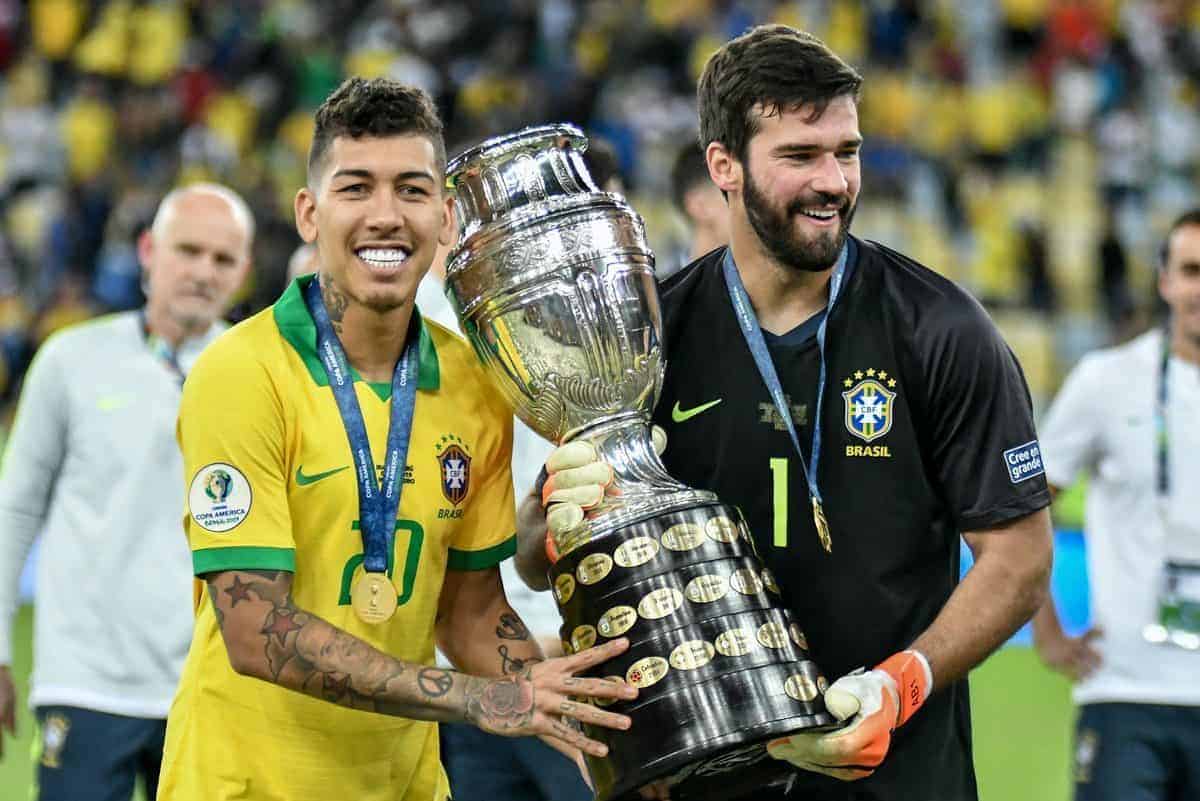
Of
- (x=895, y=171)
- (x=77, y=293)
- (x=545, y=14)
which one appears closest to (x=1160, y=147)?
(x=895, y=171)

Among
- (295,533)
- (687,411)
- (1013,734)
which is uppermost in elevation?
(687,411)

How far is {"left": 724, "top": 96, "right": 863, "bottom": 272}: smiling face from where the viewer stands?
10.8 feet

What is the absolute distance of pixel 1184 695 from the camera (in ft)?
17.9

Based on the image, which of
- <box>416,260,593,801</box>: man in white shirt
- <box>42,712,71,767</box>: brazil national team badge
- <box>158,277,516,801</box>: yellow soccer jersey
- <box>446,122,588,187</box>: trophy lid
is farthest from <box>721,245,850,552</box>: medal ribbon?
<box>42,712,71,767</box>: brazil national team badge

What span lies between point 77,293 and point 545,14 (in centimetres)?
540

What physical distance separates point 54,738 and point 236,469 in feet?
8.23

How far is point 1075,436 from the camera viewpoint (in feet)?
18.9

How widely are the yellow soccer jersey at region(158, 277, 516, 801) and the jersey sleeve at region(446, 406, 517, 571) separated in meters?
0.03

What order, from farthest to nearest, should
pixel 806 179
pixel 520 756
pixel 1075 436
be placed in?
pixel 1075 436 → pixel 520 756 → pixel 806 179

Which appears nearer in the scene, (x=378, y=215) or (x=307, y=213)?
(x=378, y=215)

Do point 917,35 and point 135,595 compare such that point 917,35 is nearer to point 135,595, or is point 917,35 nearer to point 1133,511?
point 1133,511

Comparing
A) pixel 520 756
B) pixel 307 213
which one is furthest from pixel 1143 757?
pixel 307 213

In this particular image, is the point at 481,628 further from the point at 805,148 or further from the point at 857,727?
the point at 805,148

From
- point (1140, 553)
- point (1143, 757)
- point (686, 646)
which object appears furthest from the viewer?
point (1140, 553)
